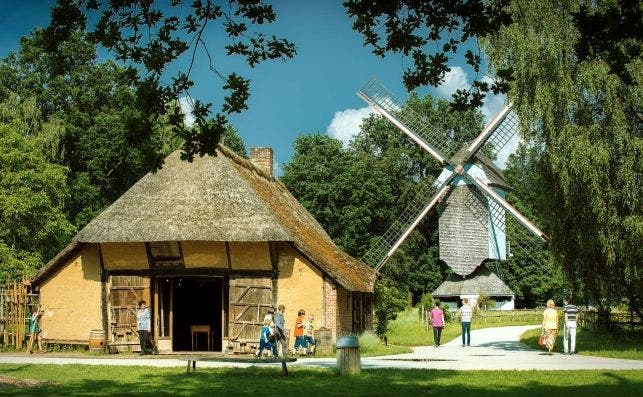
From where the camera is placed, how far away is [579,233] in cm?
2575

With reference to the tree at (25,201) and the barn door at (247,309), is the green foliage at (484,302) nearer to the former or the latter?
the tree at (25,201)

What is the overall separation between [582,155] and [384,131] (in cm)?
4049

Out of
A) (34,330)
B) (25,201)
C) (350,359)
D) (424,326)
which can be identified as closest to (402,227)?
(424,326)

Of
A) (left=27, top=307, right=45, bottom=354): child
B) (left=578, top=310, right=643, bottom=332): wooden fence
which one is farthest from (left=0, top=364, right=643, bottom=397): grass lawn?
(left=578, top=310, right=643, bottom=332): wooden fence

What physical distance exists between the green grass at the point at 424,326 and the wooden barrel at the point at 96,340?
10.6m

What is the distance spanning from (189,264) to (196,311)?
5.64 meters

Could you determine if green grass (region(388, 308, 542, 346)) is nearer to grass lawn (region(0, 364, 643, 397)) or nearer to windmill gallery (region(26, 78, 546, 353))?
windmill gallery (region(26, 78, 546, 353))


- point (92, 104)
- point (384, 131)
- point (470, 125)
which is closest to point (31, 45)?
point (92, 104)

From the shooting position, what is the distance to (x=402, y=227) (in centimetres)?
4725

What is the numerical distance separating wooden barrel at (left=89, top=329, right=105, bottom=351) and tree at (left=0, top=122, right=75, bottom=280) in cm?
1505

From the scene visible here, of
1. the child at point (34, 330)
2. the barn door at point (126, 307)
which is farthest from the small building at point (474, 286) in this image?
the child at point (34, 330)

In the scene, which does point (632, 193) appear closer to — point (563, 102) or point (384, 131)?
point (563, 102)

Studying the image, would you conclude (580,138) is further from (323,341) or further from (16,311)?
(16,311)

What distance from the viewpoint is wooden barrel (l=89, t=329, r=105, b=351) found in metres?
26.4
